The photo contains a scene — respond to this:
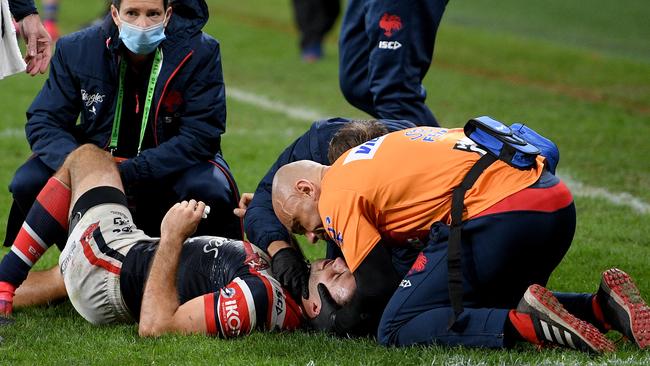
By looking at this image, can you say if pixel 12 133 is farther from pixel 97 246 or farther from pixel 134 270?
pixel 134 270

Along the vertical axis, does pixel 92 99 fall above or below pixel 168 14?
below

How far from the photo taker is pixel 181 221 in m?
5.27

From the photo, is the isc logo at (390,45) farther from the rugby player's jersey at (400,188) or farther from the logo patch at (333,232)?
the logo patch at (333,232)

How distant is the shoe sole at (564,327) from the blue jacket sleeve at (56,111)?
268cm

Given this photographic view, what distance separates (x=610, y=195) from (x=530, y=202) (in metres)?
3.45

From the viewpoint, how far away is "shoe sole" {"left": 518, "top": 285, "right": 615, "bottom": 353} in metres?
4.62

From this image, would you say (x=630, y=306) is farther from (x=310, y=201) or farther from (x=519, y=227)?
(x=310, y=201)

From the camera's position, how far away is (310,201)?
5105mm

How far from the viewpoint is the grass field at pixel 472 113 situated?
15.9 feet

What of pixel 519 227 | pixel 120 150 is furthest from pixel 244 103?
pixel 519 227

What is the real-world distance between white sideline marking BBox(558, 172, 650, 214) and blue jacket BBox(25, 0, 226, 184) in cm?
285

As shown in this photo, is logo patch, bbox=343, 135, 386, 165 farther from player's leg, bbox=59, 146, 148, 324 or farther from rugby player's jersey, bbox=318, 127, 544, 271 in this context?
player's leg, bbox=59, 146, 148, 324

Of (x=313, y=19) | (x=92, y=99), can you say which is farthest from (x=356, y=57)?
(x=313, y=19)

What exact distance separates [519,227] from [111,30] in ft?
8.48
